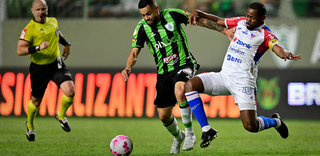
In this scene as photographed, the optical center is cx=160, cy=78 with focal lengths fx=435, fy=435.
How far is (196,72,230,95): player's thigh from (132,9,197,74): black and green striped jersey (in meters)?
0.64

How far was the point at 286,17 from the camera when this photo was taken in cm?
1541

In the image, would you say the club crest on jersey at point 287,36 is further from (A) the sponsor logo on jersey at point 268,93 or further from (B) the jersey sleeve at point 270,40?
(B) the jersey sleeve at point 270,40

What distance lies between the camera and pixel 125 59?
52.6ft

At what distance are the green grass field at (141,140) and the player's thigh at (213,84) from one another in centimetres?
104

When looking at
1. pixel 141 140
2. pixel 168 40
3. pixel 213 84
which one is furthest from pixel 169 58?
pixel 141 140

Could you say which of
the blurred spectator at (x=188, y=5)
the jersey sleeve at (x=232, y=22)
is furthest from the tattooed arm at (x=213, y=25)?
the blurred spectator at (x=188, y=5)

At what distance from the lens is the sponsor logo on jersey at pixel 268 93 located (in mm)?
12727

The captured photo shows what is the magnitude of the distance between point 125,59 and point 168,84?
9.70 m

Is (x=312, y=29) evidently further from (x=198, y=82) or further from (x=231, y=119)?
(x=198, y=82)

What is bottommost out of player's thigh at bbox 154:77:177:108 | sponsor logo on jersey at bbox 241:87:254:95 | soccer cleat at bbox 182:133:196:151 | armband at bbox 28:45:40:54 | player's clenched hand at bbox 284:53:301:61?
soccer cleat at bbox 182:133:196:151

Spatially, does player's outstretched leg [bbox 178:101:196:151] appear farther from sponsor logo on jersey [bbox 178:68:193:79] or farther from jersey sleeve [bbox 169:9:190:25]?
jersey sleeve [bbox 169:9:190:25]

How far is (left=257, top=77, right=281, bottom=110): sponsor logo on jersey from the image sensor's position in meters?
12.7

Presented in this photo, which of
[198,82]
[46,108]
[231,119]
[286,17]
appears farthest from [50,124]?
[286,17]

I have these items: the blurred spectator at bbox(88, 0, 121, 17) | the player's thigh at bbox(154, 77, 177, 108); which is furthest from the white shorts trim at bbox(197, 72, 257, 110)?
the blurred spectator at bbox(88, 0, 121, 17)
